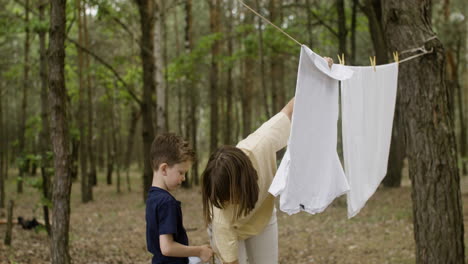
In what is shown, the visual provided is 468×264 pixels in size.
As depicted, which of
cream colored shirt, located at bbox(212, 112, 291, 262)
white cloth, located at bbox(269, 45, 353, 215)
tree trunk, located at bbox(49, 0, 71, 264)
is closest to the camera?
cream colored shirt, located at bbox(212, 112, 291, 262)

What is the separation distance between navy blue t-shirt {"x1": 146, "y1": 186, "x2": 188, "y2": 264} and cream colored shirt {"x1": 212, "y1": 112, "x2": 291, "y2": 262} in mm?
254

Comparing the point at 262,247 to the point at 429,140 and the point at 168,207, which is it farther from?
the point at 429,140

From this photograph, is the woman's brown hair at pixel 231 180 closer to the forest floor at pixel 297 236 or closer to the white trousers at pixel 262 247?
the white trousers at pixel 262 247

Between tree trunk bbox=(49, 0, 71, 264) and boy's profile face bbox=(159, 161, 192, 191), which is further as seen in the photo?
tree trunk bbox=(49, 0, 71, 264)

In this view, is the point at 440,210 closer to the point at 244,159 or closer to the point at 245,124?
the point at 244,159

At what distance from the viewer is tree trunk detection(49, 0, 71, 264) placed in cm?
541

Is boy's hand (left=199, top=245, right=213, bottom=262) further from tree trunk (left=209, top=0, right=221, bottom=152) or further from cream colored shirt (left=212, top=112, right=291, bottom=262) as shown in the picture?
tree trunk (left=209, top=0, right=221, bottom=152)

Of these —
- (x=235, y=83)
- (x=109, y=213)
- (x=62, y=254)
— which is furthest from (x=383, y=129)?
(x=235, y=83)

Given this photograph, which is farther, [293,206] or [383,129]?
[383,129]

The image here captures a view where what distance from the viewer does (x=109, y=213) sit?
1487 cm

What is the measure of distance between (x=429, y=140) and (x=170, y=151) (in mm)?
3031

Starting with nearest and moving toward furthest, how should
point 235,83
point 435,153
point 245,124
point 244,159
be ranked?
point 244,159, point 435,153, point 245,124, point 235,83

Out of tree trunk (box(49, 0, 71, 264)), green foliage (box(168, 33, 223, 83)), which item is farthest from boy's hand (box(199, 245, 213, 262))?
green foliage (box(168, 33, 223, 83))

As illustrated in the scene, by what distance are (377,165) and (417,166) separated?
4.59ft
